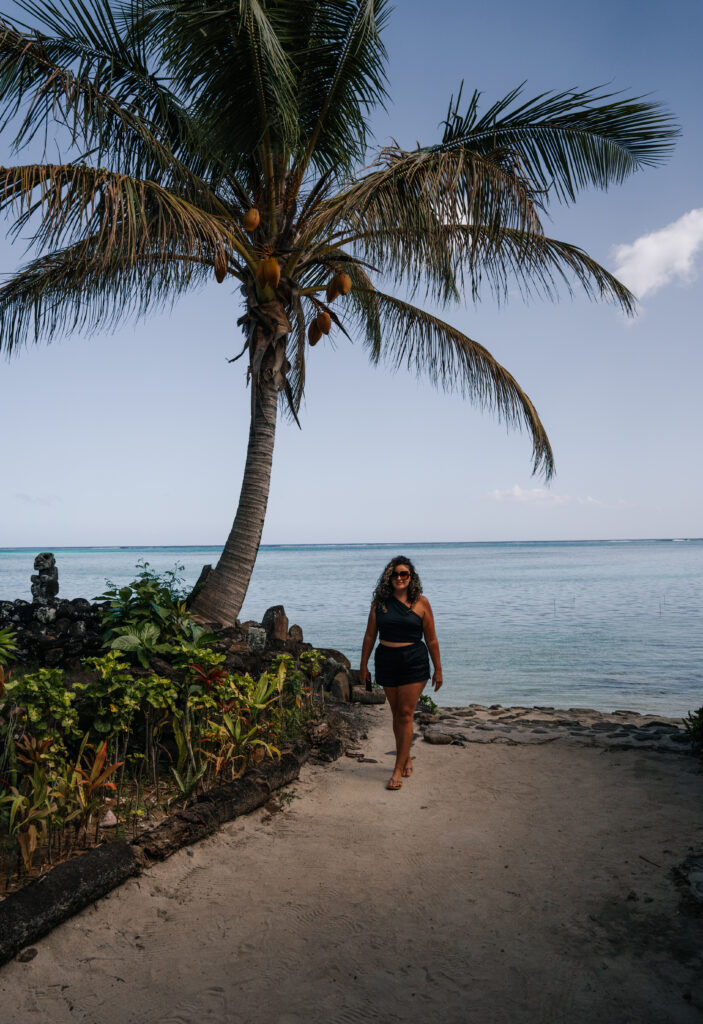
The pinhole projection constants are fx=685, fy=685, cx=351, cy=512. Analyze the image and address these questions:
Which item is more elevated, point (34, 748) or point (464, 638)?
point (34, 748)

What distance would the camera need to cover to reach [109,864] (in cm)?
322

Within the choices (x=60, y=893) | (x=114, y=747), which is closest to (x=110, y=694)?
(x=114, y=747)

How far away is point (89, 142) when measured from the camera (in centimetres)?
609

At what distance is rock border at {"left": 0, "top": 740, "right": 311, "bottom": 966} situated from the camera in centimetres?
277

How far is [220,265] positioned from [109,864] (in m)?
5.70

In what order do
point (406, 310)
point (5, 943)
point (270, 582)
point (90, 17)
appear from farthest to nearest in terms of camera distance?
point (270, 582)
point (406, 310)
point (90, 17)
point (5, 943)

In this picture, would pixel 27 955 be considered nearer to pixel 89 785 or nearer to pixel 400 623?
pixel 89 785

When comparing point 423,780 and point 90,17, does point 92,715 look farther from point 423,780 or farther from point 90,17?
point 90,17

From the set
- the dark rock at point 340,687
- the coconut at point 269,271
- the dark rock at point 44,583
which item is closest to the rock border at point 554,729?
the dark rock at point 340,687

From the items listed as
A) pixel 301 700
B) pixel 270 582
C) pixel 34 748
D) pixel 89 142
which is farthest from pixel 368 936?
pixel 270 582

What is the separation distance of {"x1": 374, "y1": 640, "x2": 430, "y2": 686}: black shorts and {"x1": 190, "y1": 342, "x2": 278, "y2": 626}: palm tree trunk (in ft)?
9.89

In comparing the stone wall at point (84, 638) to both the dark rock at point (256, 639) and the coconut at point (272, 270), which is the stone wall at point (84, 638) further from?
the coconut at point (272, 270)

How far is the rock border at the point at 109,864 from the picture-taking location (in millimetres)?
2771

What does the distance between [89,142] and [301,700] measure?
17.6 ft
